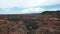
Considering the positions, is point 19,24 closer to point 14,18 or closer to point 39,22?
point 14,18

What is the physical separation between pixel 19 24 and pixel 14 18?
10 cm

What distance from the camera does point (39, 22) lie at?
192cm

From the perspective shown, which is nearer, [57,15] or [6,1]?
[57,15]

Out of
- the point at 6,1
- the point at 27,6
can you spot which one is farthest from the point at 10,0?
the point at 27,6

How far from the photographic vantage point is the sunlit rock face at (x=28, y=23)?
6.18ft

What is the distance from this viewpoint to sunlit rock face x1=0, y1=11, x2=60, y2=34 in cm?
188

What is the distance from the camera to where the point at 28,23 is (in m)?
1.93

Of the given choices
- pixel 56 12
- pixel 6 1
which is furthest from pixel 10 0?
pixel 56 12

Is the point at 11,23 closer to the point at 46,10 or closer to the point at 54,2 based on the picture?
the point at 46,10

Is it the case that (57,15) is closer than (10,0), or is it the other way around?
(57,15)

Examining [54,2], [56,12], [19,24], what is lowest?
[19,24]

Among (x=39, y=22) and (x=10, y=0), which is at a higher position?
(x=10, y=0)

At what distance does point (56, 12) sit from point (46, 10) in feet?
0.44

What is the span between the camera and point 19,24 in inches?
75.4
